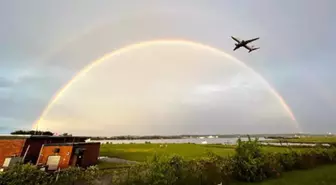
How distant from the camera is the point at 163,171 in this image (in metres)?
16.4

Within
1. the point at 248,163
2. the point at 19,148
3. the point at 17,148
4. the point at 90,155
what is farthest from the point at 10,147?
the point at 248,163

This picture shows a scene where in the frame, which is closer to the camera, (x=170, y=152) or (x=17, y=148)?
(x=17, y=148)

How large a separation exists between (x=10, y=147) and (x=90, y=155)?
1133cm

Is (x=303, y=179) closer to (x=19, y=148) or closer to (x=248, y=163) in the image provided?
(x=248, y=163)

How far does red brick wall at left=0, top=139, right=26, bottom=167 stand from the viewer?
31.4 m

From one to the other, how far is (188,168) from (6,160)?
89.9 feet

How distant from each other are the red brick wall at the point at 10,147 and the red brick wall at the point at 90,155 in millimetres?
8609

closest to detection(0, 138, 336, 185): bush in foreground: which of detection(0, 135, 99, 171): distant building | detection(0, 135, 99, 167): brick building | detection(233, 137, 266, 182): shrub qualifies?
detection(233, 137, 266, 182): shrub

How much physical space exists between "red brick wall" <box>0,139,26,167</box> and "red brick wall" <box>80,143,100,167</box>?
8609mm

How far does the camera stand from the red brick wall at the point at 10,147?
103ft

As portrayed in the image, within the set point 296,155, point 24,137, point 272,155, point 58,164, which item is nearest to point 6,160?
point 24,137

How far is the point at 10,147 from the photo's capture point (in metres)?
31.7

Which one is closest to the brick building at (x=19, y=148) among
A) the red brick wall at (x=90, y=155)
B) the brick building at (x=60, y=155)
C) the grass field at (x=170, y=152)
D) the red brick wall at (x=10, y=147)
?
the red brick wall at (x=10, y=147)

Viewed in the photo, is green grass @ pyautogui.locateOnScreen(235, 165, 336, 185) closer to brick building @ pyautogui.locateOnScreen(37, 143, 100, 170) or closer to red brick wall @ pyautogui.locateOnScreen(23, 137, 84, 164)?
brick building @ pyautogui.locateOnScreen(37, 143, 100, 170)
